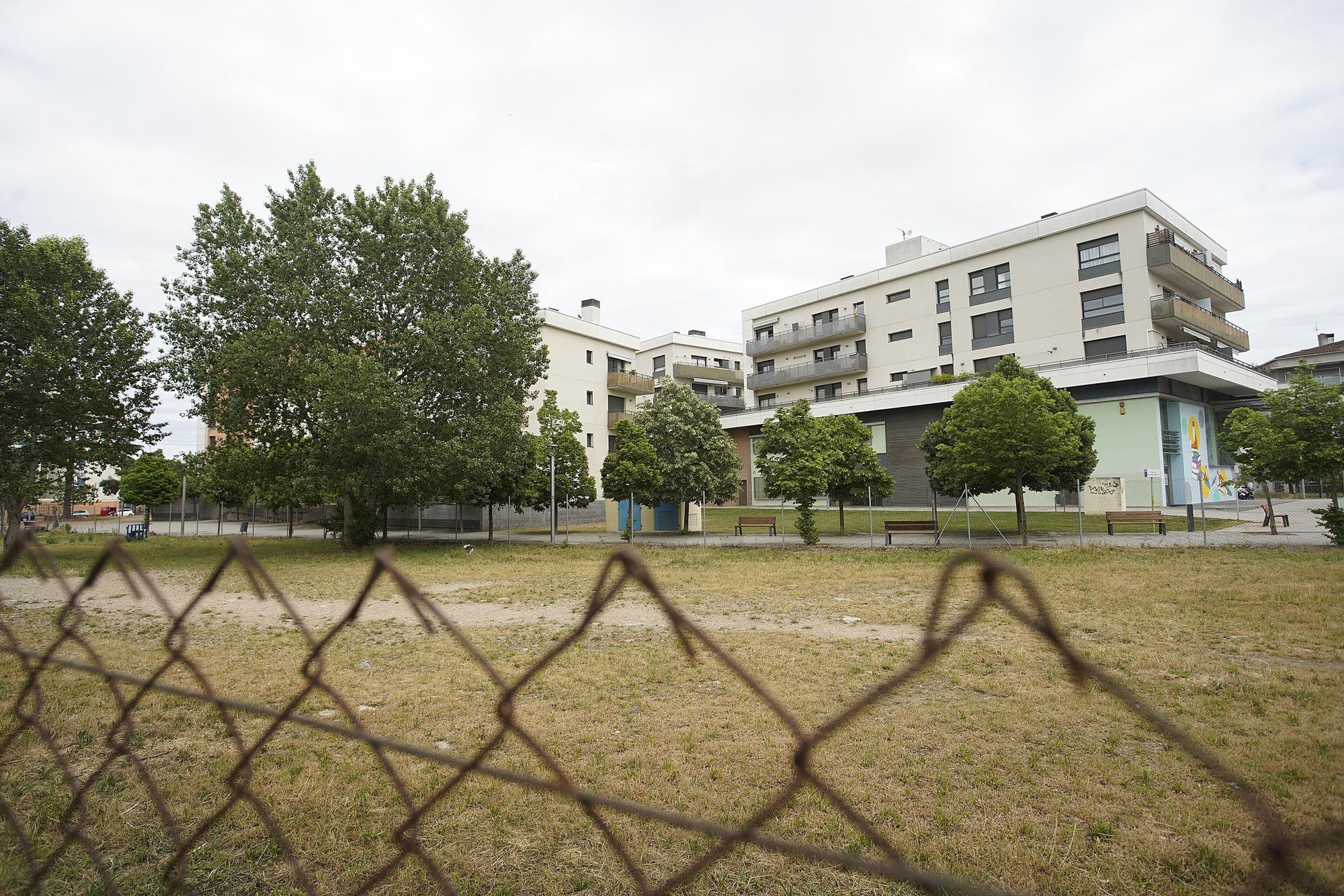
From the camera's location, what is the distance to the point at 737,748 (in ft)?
14.7

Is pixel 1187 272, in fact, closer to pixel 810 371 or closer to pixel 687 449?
pixel 810 371

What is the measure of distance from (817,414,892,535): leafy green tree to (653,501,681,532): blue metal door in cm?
759

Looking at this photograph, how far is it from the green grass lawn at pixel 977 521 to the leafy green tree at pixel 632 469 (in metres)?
4.22

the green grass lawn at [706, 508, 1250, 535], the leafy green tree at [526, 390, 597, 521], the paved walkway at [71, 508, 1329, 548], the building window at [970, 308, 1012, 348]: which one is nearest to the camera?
the paved walkway at [71, 508, 1329, 548]

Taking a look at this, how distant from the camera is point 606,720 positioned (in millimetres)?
5016

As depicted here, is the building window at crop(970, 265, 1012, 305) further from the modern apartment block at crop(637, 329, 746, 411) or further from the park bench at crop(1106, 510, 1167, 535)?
the modern apartment block at crop(637, 329, 746, 411)

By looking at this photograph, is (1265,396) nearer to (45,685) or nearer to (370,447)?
(370,447)

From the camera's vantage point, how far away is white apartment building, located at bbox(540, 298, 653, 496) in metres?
38.7

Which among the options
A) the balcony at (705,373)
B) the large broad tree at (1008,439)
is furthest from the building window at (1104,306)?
the balcony at (705,373)

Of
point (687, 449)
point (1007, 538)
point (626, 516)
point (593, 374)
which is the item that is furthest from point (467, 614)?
point (593, 374)

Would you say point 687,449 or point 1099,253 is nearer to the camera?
point 687,449

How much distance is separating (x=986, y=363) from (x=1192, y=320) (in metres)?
8.97

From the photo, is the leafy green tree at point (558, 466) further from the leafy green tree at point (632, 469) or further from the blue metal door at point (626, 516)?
the blue metal door at point (626, 516)

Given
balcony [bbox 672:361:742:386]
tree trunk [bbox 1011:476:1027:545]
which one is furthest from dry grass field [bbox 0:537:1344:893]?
balcony [bbox 672:361:742:386]
